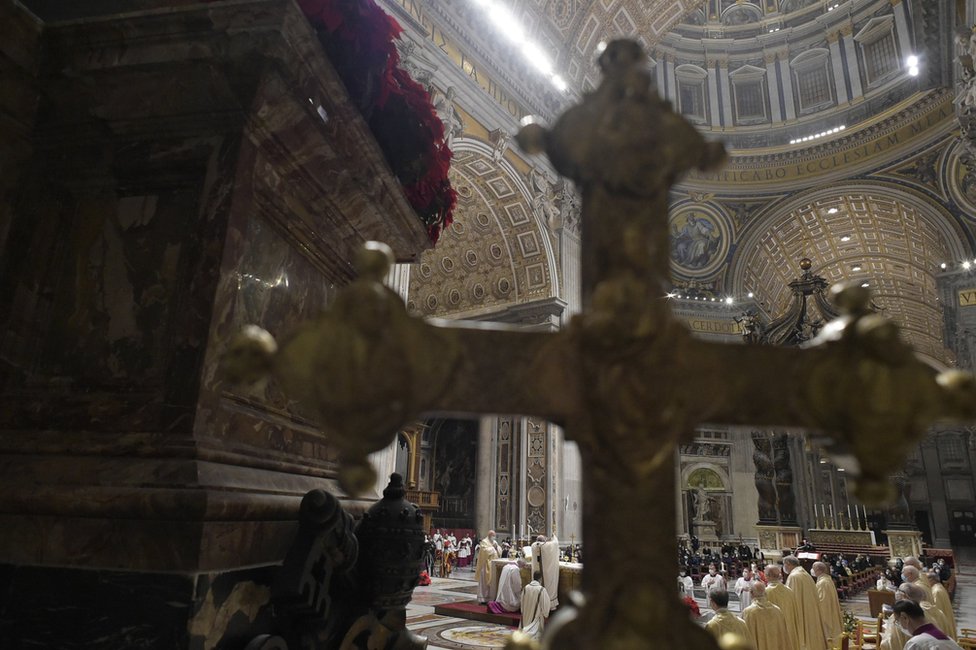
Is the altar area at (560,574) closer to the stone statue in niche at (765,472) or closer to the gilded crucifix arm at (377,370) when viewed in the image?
the gilded crucifix arm at (377,370)

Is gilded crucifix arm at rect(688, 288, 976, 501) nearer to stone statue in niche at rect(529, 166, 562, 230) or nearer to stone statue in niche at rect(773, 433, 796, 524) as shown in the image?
stone statue in niche at rect(529, 166, 562, 230)

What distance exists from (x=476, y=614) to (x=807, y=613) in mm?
4074

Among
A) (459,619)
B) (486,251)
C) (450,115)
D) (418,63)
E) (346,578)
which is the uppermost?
(418,63)

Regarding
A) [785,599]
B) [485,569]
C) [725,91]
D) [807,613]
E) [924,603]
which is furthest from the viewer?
[725,91]

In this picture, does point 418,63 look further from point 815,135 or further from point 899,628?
point 815,135

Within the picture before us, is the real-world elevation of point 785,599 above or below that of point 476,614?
above

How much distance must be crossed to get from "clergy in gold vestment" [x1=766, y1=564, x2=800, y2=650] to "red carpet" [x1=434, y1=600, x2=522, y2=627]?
3185 mm

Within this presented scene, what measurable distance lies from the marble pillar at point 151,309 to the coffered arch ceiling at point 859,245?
18517mm

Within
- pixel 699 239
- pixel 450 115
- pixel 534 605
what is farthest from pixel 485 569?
pixel 699 239

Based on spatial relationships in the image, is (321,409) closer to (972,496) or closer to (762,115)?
(762,115)

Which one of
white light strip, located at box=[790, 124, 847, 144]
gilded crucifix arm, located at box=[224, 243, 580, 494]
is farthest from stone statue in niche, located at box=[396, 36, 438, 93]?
white light strip, located at box=[790, 124, 847, 144]

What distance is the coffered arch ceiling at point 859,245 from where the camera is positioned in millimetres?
17531

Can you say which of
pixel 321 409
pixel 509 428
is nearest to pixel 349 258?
pixel 321 409

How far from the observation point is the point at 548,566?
8.16m
